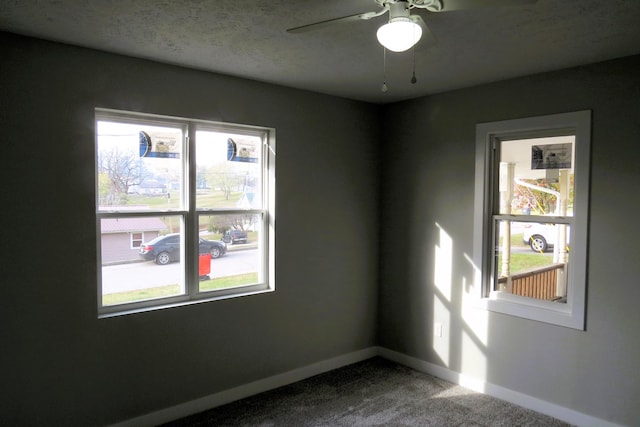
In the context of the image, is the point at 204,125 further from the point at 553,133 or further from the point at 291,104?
the point at 553,133

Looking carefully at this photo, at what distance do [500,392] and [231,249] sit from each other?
243cm

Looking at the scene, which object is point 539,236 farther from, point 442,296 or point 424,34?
point 424,34

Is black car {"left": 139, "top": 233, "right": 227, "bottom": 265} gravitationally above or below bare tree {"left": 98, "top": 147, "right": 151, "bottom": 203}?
below

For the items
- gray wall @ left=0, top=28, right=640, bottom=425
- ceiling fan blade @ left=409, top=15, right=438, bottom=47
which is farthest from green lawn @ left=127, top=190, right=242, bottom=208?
ceiling fan blade @ left=409, top=15, right=438, bottom=47

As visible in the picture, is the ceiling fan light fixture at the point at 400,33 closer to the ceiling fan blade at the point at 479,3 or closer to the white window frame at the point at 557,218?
the ceiling fan blade at the point at 479,3

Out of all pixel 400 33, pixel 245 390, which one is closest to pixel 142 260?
pixel 245 390

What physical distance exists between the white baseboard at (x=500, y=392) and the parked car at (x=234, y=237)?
1905mm

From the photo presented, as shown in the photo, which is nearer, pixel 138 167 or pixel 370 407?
pixel 138 167

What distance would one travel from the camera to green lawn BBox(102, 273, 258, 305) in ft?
10.3

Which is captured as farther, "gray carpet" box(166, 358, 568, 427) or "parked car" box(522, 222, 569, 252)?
"parked car" box(522, 222, 569, 252)

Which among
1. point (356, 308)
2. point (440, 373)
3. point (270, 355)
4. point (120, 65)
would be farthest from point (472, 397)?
point (120, 65)

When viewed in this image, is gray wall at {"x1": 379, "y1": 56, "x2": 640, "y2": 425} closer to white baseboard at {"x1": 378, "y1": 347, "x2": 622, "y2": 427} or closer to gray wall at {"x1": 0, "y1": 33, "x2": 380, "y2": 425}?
white baseboard at {"x1": 378, "y1": 347, "x2": 622, "y2": 427}

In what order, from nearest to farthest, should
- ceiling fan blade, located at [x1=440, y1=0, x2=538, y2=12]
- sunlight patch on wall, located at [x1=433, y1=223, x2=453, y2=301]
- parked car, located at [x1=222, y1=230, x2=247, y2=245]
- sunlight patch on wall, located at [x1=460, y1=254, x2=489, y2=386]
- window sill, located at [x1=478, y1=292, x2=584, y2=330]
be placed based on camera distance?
ceiling fan blade, located at [x1=440, y1=0, x2=538, y2=12] < window sill, located at [x1=478, y1=292, x2=584, y2=330] < parked car, located at [x1=222, y1=230, x2=247, y2=245] < sunlight patch on wall, located at [x1=460, y1=254, x2=489, y2=386] < sunlight patch on wall, located at [x1=433, y1=223, x2=453, y2=301]

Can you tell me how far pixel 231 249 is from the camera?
3.73m
